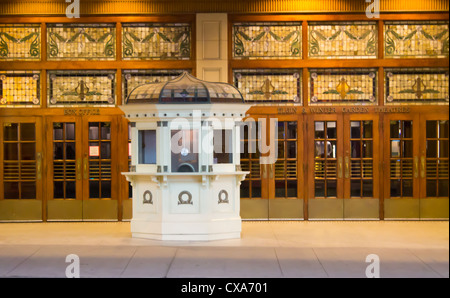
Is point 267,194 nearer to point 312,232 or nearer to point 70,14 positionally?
point 312,232

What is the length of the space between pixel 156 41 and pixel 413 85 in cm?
532

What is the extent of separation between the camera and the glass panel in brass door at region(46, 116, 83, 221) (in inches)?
563

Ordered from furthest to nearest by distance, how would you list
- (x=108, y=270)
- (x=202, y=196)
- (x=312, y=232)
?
(x=312, y=232)
(x=202, y=196)
(x=108, y=270)

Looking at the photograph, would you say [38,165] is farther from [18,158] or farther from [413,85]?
[413,85]

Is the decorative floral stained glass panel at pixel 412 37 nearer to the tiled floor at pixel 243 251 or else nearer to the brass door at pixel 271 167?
the brass door at pixel 271 167

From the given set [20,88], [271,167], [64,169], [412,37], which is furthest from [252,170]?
[20,88]

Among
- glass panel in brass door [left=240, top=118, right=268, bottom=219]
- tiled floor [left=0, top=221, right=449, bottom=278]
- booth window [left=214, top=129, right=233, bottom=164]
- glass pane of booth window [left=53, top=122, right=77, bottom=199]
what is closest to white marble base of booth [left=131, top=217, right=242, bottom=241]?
tiled floor [left=0, top=221, right=449, bottom=278]

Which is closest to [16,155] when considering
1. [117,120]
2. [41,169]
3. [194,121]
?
[41,169]

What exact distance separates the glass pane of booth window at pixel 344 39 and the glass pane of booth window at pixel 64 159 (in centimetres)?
518

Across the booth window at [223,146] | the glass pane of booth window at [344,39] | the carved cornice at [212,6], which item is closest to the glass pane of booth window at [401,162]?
the glass pane of booth window at [344,39]

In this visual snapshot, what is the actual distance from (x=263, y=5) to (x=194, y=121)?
3894mm

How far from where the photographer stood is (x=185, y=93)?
11.7 m

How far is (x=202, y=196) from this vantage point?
1152 cm

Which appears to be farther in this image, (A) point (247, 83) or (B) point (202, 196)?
(A) point (247, 83)
